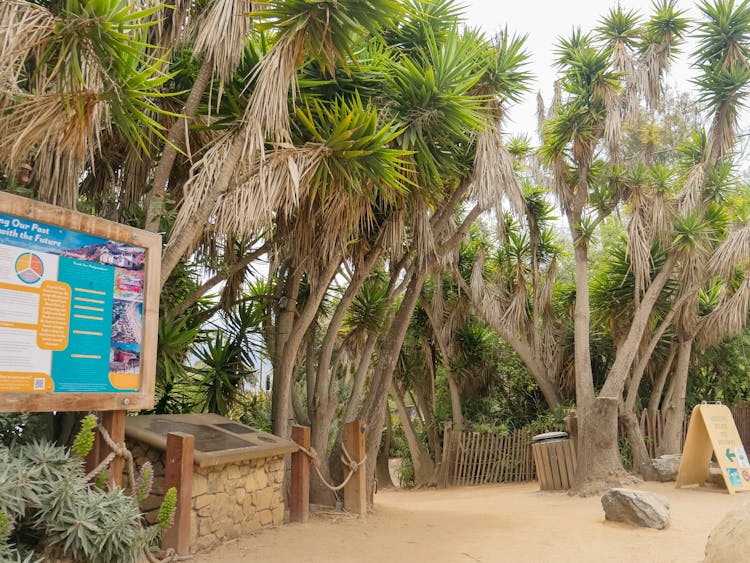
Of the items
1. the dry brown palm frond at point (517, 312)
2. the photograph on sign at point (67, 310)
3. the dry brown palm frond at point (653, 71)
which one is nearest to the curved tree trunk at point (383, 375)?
the dry brown palm frond at point (517, 312)

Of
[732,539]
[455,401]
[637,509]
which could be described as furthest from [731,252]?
[732,539]

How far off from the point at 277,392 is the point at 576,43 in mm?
7599

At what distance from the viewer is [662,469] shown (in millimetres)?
10633

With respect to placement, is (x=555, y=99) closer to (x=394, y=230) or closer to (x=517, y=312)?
(x=517, y=312)

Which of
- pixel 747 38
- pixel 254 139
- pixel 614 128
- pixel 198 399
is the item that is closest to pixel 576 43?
pixel 614 128

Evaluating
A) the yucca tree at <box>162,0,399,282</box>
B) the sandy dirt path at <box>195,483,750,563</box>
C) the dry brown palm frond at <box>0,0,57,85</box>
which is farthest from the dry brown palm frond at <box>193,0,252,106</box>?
the sandy dirt path at <box>195,483,750,563</box>

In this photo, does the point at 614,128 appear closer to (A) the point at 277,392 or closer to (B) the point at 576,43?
(B) the point at 576,43

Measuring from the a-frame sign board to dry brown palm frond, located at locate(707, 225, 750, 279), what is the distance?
2257mm

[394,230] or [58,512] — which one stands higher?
[394,230]

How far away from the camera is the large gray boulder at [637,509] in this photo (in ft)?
21.5

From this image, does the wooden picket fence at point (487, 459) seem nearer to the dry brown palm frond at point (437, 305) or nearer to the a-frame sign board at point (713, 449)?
the dry brown palm frond at point (437, 305)

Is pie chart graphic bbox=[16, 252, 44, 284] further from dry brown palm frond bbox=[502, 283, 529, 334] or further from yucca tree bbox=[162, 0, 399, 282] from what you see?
dry brown palm frond bbox=[502, 283, 529, 334]

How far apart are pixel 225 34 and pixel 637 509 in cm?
594

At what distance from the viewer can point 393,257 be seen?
28.9 ft
